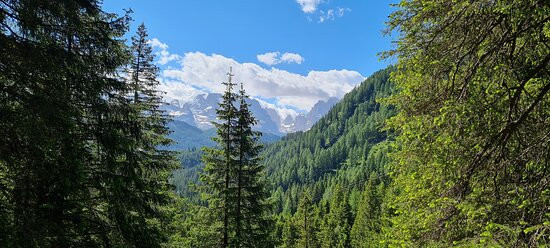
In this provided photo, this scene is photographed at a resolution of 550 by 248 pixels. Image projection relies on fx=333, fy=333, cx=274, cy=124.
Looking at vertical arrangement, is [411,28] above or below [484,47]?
above

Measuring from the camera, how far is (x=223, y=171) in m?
17.3

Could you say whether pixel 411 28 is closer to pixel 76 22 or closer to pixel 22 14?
pixel 76 22

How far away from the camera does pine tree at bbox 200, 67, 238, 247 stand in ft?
55.4

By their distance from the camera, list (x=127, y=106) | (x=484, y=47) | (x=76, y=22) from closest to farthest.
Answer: (x=484, y=47) → (x=76, y=22) → (x=127, y=106)

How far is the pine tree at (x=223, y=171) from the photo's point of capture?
16.9 m

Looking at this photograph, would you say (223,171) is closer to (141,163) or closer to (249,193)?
(249,193)

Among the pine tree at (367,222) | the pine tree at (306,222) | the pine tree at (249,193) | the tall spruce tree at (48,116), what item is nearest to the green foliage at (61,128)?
the tall spruce tree at (48,116)

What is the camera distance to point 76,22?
668 centimetres

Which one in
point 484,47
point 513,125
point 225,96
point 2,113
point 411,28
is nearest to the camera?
point 513,125

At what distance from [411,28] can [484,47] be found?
1.32 metres

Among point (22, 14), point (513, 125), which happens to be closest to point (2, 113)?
point (22, 14)

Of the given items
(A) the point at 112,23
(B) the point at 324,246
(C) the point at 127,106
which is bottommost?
(B) the point at 324,246

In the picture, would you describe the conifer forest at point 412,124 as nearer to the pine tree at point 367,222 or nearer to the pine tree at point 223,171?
the pine tree at point 223,171

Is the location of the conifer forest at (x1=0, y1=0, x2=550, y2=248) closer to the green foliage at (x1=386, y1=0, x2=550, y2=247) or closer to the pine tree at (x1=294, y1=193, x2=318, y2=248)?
the green foliage at (x1=386, y1=0, x2=550, y2=247)
